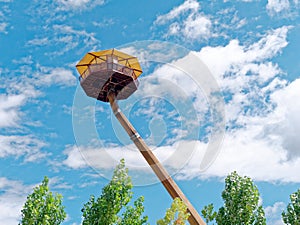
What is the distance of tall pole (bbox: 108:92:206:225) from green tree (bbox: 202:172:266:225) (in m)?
0.56

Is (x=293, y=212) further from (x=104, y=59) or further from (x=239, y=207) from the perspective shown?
(x=104, y=59)

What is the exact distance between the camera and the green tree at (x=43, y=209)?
13.7m

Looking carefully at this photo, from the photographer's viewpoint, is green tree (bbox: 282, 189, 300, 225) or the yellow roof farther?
the yellow roof

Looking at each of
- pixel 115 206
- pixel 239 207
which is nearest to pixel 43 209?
pixel 115 206

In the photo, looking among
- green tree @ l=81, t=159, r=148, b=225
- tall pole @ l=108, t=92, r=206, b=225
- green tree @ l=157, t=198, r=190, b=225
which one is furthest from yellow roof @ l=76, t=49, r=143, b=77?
→ green tree @ l=157, t=198, r=190, b=225

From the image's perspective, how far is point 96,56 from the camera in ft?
59.7

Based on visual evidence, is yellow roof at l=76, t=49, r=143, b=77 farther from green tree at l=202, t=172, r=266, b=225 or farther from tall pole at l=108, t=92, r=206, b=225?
green tree at l=202, t=172, r=266, b=225

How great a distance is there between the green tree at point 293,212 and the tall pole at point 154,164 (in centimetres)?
308

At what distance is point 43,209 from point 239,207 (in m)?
7.31

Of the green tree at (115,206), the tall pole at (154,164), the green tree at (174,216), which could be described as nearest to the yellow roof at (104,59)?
the tall pole at (154,164)

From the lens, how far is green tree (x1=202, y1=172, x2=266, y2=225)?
13.6 m

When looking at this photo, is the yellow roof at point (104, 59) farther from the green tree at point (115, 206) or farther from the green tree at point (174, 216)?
the green tree at point (174, 216)

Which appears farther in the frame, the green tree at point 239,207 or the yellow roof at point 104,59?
the yellow roof at point 104,59

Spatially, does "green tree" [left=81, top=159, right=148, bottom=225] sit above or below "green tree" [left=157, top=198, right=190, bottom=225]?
above
